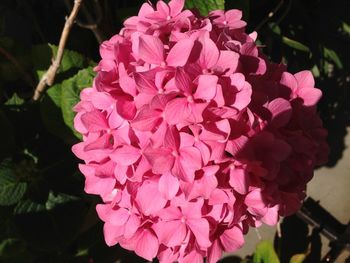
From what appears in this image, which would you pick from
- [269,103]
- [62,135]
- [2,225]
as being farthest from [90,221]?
[269,103]

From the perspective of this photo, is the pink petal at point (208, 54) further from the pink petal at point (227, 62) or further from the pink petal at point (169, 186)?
the pink petal at point (169, 186)

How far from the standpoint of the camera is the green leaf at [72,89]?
844mm

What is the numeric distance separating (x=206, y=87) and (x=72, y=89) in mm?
404

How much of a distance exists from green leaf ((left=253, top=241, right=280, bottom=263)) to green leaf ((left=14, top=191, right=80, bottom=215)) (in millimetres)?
501

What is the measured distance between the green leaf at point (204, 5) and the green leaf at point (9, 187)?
1.44ft

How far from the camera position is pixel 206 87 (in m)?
0.50

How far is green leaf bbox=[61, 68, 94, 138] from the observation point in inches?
33.2

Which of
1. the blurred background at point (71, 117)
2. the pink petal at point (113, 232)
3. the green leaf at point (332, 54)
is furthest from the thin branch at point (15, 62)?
the green leaf at point (332, 54)

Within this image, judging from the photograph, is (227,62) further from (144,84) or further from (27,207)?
(27,207)

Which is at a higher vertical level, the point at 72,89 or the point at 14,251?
the point at 72,89

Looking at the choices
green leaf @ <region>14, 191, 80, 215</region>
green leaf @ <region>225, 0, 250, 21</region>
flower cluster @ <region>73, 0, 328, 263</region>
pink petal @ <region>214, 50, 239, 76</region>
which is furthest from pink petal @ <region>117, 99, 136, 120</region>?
green leaf @ <region>225, 0, 250, 21</region>

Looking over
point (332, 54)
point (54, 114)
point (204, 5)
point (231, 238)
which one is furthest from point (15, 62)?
point (332, 54)

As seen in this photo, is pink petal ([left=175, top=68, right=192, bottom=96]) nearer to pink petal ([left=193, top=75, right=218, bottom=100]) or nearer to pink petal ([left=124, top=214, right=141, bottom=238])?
pink petal ([left=193, top=75, right=218, bottom=100])

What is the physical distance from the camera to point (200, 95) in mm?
504
